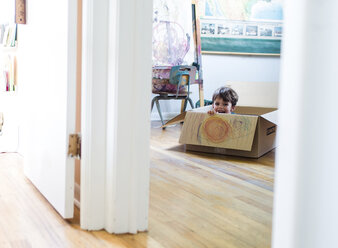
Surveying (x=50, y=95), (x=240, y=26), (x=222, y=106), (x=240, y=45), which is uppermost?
(x=240, y=26)

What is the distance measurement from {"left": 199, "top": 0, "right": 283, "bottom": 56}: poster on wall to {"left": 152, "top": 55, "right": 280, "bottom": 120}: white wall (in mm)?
85

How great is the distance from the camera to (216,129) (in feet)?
9.71

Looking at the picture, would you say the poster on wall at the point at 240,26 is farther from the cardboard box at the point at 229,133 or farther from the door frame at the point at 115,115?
the door frame at the point at 115,115

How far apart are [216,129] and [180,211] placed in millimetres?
1234

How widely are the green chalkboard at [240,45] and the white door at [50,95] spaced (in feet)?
10.4

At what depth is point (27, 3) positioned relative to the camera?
7.26ft

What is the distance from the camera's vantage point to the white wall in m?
5.27

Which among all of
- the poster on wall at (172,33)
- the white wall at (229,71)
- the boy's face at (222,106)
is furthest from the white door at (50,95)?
the white wall at (229,71)

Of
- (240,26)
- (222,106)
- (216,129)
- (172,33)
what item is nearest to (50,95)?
(216,129)

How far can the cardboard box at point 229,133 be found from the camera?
2.88 metres

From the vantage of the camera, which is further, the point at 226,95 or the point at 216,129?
the point at 226,95

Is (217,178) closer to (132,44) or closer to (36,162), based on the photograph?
(36,162)

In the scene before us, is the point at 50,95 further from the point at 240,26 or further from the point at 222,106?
the point at 240,26

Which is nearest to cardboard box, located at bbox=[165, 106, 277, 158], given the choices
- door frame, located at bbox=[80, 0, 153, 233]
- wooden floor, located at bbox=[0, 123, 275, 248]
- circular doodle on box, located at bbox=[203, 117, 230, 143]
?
circular doodle on box, located at bbox=[203, 117, 230, 143]
